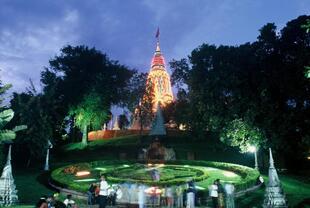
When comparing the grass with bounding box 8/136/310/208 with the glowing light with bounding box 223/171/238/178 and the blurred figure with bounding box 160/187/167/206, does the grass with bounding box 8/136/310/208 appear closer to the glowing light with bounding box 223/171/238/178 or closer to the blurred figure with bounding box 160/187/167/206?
the glowing light with bounding box 223/171/238/178

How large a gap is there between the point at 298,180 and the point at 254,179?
8627 millimetres

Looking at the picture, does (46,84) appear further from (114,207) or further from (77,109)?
(114,207)

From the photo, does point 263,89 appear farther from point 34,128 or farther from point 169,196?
point 34,128

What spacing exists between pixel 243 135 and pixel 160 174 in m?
11.9

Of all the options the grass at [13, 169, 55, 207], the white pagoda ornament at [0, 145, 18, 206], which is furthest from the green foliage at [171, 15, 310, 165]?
the white pagoda ornament at [0, 145, 18, 206]

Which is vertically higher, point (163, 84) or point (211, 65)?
point (163, 84)

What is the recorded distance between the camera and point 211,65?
156 feet

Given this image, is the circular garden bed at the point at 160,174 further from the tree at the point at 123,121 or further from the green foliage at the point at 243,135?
the tree at the point at 123,121

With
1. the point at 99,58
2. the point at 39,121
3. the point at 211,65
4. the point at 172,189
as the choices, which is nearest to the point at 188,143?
the point at 211,65

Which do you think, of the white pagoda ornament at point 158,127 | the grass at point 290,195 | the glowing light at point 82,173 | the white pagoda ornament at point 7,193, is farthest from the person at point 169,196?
the white pagoda ornament at point 158,127

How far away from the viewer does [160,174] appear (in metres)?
32.7

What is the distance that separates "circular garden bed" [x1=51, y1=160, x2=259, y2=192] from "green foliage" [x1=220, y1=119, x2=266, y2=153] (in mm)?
3809

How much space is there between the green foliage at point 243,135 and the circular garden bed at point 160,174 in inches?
150

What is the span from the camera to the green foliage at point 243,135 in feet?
128
